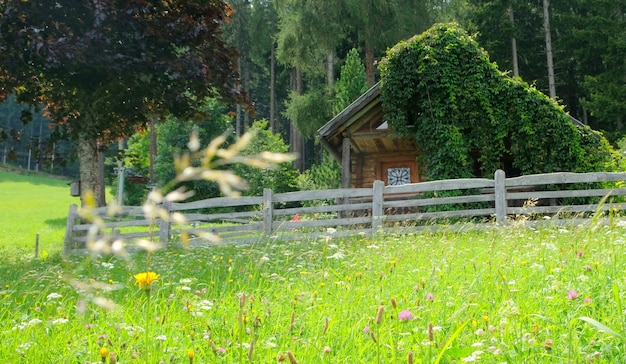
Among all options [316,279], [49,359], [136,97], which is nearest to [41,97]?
[136,97]

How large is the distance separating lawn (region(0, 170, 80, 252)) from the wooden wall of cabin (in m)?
9.26

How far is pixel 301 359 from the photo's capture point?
270cm

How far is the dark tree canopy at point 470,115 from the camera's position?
52.2 ft

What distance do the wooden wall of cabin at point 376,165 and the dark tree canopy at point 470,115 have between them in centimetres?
204

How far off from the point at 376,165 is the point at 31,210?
2805cm

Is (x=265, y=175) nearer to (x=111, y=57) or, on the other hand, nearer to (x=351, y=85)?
(x=351, y=85)

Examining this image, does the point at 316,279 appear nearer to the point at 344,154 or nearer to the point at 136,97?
the point at 136,97

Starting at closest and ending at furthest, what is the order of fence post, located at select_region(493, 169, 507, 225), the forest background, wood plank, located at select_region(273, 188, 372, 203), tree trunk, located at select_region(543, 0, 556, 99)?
fence post, located at select_region(493, 169, 507, 225) < wood plank, located at select_region(273, 188, 372, 203) < the forest background < tree trunk, located at select_region(543, 0, 556, 99)

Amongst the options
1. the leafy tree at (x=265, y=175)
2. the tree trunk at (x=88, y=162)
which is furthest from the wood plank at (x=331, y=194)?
the leafy tree at (x=265, y=175)

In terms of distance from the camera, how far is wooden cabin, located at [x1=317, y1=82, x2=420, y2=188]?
1748 cm

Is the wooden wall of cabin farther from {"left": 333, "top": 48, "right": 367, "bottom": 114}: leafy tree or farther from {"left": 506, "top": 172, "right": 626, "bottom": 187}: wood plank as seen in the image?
{"left": 333, "top": 48, "right": 367, "bottom": 114}: leafy tree

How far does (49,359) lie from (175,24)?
9.17m

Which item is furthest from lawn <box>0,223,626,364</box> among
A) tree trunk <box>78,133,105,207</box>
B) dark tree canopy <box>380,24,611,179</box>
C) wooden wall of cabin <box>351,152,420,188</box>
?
wooden wall of cabin <box>351,152,420,188</box>

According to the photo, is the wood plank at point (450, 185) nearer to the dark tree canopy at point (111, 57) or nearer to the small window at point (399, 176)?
the dark tree canopy at point (111, 57)
